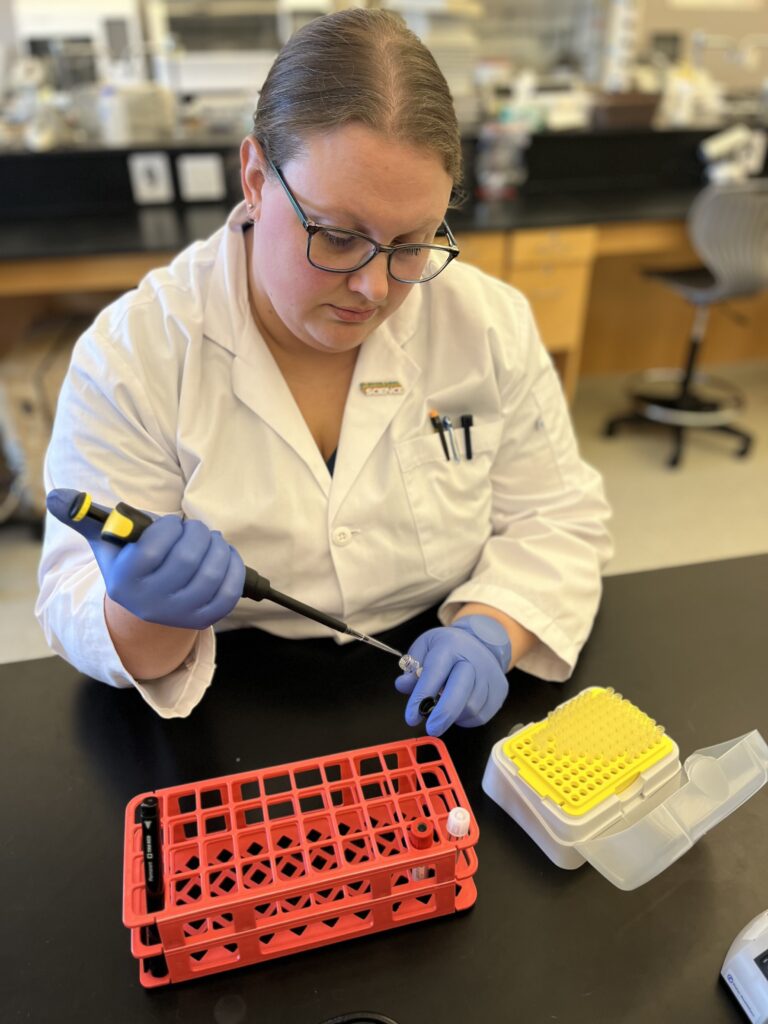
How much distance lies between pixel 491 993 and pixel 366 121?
2.62ft

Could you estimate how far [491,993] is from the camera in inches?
24.2

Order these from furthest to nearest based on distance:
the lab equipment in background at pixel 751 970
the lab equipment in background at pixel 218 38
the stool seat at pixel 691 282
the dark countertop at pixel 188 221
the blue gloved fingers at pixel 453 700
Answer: the lab equipment in background at pixel 218 38, the stool seat at pixel 691 282, the dark countertop at pixel 188 221, the blue gloved fingers at pixel 453 700, the lab equipment in background at pixel 751 970

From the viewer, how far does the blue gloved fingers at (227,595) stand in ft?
2.48

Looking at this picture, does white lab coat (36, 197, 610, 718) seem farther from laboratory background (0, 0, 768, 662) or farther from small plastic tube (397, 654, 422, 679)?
laboratory background (0, 0, 768, 662)

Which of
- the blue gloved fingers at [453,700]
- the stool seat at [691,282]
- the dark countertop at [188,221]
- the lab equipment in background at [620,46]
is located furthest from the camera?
the lab equipment in background at [620,46]

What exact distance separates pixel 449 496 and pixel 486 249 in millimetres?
1857

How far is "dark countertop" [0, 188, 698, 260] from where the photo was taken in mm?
2342

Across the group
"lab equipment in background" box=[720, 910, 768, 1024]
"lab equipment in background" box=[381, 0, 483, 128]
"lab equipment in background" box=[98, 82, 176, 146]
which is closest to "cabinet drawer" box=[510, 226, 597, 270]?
"lab equipment in background" box=[381, 0, 483, 128]

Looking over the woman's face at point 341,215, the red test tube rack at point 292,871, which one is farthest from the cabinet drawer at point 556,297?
the red test tube rack at point 292,871

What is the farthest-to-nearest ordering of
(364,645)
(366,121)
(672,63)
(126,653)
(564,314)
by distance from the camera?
1. (672,63)
2. (564,314)
3. (364,645)
4. (126,653)
5. (366,121)

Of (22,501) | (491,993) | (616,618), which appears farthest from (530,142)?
(491,993)

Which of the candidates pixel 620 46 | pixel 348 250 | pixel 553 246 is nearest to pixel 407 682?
pixel 348 250

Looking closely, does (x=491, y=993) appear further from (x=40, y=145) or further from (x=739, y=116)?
(x=739, y=116)

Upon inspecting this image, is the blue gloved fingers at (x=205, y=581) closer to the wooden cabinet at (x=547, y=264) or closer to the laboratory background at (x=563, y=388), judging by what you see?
the laboratory background at (x=563, y=388)
